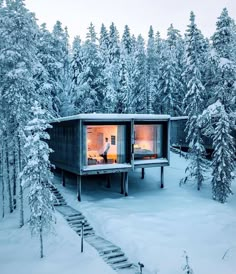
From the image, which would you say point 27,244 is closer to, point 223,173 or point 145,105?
point 223,173

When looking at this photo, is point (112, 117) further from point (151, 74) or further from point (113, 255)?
point (151, 74)

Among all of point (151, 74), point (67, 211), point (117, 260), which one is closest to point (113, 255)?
point (117, 260)

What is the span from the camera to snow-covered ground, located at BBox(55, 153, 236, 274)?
598 inches

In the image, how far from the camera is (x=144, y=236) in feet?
56.6

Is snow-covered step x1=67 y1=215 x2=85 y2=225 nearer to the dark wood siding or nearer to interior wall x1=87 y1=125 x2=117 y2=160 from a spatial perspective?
the dark wood siding

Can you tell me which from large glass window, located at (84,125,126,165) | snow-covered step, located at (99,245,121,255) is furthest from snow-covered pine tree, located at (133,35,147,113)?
snow-covered step, located at (99,245,121,255)

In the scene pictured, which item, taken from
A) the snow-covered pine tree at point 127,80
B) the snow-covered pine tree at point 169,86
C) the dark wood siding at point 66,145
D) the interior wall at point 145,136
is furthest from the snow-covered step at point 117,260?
the snow-covered pine tree at point 169,86

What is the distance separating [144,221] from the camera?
19.3 m

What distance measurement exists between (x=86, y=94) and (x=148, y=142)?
16219 millimetres

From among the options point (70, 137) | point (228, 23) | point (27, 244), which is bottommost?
point (27, 244)

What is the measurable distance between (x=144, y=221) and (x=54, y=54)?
81.7 ft

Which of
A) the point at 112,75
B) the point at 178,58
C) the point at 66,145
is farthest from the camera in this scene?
the point at 178,58

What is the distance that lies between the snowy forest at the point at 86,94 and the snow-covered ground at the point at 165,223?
2794mm

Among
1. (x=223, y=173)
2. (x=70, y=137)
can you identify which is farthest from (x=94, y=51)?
(x=223, y=173)
